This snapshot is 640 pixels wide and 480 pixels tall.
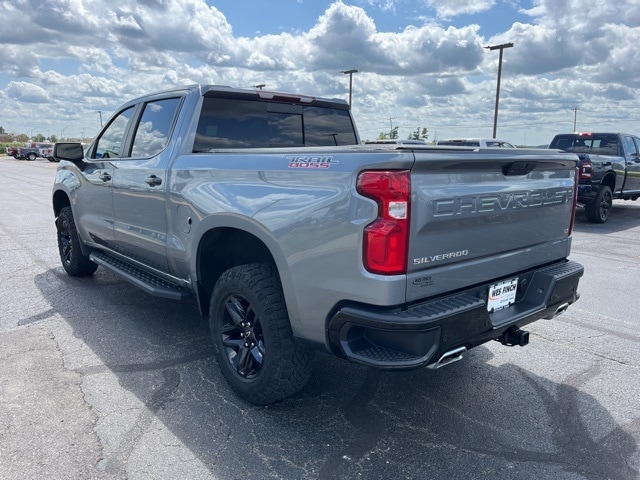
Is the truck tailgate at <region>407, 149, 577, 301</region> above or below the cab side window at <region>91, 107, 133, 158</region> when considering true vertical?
below

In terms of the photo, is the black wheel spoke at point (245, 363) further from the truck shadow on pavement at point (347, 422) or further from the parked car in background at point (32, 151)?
the parked car in background at point (32, 151)

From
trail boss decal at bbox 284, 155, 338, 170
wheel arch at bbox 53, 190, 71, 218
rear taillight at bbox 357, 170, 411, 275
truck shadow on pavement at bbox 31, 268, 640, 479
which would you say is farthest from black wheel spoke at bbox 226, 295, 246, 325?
wheel arch at bbox 53, 190, 71, 218

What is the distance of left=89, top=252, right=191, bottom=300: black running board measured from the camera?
3.97 metres

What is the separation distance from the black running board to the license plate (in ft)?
7.09

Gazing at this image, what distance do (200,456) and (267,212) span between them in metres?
1.35

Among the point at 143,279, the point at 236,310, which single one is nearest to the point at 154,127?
the point at 143,279

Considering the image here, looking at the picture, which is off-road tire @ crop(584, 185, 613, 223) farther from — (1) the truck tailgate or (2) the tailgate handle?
(2) the tailgate handle

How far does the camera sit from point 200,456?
2775 mm

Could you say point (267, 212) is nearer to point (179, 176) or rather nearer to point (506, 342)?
point (179, 176)

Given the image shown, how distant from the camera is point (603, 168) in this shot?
11133 millimetres

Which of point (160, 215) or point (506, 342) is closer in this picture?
point (506, 342)

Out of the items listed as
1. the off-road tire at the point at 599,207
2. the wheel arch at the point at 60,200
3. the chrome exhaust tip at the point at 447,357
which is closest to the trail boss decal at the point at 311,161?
the chrome exhaust tip at the point at 447,357

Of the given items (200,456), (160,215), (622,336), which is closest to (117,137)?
(160,215)

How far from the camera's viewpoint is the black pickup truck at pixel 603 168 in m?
11.0
